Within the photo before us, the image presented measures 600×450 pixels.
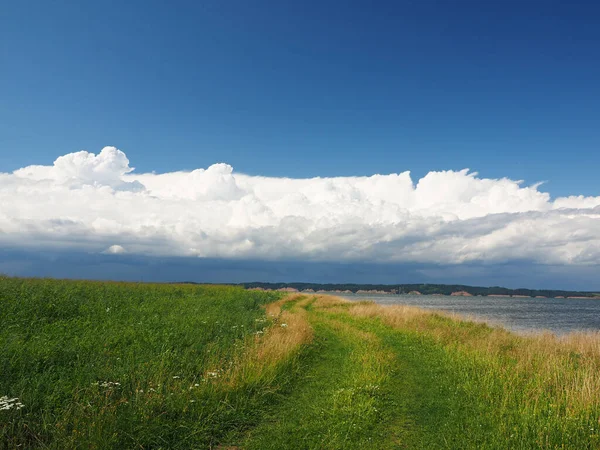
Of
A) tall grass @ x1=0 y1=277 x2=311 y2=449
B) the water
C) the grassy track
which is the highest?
tall grass @ x1=0 y1=277 x2=311 y2=449

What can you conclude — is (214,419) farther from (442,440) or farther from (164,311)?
(164,311)

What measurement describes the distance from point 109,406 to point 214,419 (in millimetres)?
2265

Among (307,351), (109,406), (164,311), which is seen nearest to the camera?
(109,406)

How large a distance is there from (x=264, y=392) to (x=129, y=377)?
11.6ft

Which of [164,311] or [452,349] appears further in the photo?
[164,311]

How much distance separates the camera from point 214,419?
844 cm

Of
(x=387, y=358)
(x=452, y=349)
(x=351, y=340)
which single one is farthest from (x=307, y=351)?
(x=452, y=349)

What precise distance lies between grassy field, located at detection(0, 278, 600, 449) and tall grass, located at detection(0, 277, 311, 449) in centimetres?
4

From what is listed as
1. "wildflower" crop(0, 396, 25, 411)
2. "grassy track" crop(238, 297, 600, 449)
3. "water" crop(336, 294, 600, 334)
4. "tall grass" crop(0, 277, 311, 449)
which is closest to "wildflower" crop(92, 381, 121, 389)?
"tall grass" crop(0, 277, 311, 449)

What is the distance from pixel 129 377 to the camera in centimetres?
962

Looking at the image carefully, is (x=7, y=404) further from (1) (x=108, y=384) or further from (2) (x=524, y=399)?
(2) (x=524, y=399)

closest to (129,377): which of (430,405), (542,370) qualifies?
(430,405)

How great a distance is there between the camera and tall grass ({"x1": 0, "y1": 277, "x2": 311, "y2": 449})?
7.29 m

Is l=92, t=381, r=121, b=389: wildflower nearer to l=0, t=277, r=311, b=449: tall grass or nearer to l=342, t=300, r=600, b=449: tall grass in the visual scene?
l=0, t=277, r=311, b=449: tall grass
